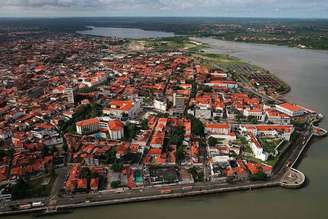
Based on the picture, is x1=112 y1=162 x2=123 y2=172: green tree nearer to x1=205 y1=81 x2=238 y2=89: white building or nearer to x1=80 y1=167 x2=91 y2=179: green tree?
x1=80 y1=167 x2=91 y2=179: green tree

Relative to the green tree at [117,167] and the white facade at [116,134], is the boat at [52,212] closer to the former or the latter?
the green tree at [117,167]

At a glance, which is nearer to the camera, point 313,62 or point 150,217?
point 150,217

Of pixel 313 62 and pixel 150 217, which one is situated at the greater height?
pixel 313 62

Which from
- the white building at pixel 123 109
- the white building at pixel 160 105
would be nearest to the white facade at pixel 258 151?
the white building at pixel 160 105

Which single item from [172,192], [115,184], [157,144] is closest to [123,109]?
[157,144]

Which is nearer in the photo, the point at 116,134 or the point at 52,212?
the point at 52,212

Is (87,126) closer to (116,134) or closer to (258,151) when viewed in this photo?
(116,134)

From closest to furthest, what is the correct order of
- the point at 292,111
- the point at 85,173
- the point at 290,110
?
the point at 85,173
the point at 292,111
the point at 290,110

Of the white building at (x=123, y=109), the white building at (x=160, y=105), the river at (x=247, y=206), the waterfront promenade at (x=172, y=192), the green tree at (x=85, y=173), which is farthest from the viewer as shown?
the white building at (x=160, y=105)

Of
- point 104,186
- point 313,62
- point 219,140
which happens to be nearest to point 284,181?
point 219,140

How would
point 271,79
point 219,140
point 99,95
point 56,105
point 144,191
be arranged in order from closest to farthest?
point 144,191
point 219,140
point 56,105
point 99,95
point 271,79

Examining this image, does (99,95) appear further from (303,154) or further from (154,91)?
(303,154)
